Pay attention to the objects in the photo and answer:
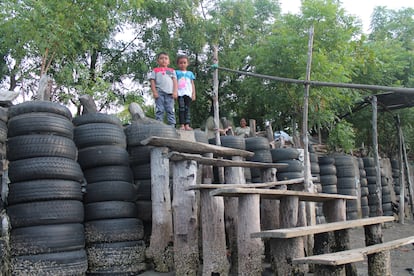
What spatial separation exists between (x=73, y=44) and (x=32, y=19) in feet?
4.29

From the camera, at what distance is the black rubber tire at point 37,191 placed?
423cm

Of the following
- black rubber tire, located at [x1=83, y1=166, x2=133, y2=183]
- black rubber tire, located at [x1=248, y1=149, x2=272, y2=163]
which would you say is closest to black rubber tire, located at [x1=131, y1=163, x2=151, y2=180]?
black rubber tire, located at [x1=83, y1=166, x2=133, y2=183]

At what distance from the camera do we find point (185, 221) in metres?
4.62

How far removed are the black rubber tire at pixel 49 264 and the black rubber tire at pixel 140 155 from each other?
4.49ft

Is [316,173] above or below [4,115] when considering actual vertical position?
below

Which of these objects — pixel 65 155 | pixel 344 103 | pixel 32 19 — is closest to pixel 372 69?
pixel 344 103

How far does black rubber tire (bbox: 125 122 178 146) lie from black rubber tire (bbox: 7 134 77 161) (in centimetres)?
100

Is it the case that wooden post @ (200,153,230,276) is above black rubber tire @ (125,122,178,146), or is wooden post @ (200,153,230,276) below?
below

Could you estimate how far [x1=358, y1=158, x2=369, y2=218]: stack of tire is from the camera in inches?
484

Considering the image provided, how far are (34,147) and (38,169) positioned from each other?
239 millimetres

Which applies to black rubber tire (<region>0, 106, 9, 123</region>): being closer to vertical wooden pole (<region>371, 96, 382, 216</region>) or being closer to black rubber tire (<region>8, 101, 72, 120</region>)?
black rubber tire (<region>8, 101, 72, 120</region>)

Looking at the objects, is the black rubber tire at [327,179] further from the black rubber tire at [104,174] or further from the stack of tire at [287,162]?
the black rubber tire at [104,174]

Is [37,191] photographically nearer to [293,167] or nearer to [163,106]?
[163,106]

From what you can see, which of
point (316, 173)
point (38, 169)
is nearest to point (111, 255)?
point (38, 169)
